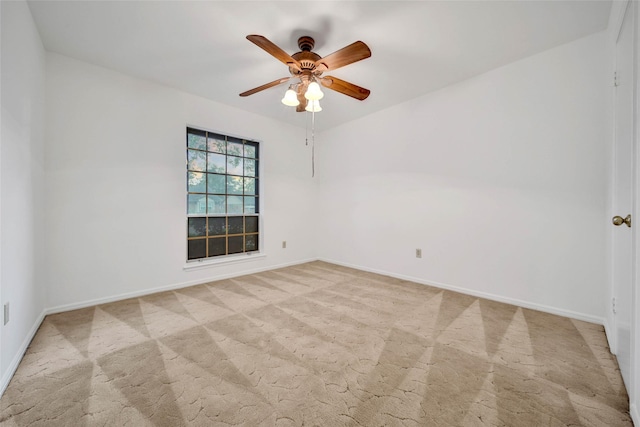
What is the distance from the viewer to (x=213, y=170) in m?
3.76

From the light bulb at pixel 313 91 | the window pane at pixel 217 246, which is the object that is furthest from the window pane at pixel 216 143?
the light bulb at pixel 313 91

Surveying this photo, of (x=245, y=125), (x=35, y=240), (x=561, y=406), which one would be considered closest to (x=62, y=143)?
(x=35, y=240)

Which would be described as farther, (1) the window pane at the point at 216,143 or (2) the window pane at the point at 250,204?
(2) the window pane at the point at 250,204

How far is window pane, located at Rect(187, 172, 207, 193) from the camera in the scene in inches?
139

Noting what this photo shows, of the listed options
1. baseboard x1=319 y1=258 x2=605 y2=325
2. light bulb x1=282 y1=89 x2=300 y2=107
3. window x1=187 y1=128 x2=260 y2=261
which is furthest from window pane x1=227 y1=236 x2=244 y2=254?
light bulb x1=282 y1=89 x2=300 y2=107

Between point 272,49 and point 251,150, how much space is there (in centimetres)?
242

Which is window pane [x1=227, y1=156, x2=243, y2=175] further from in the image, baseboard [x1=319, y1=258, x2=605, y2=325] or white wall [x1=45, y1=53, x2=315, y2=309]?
baseboard [x1=319, y1=258, x2=605, y2=325]

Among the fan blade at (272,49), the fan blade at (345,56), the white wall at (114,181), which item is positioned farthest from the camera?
the white wall at (114,181)

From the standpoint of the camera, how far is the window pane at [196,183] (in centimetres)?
354

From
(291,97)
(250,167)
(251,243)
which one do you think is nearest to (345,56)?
(291,97)

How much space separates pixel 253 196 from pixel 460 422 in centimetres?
379

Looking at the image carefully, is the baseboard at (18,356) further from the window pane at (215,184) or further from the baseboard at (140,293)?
the window pane at (215,184)

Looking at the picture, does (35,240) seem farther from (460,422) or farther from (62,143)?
(460,422)

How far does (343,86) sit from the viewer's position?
2453 mm
